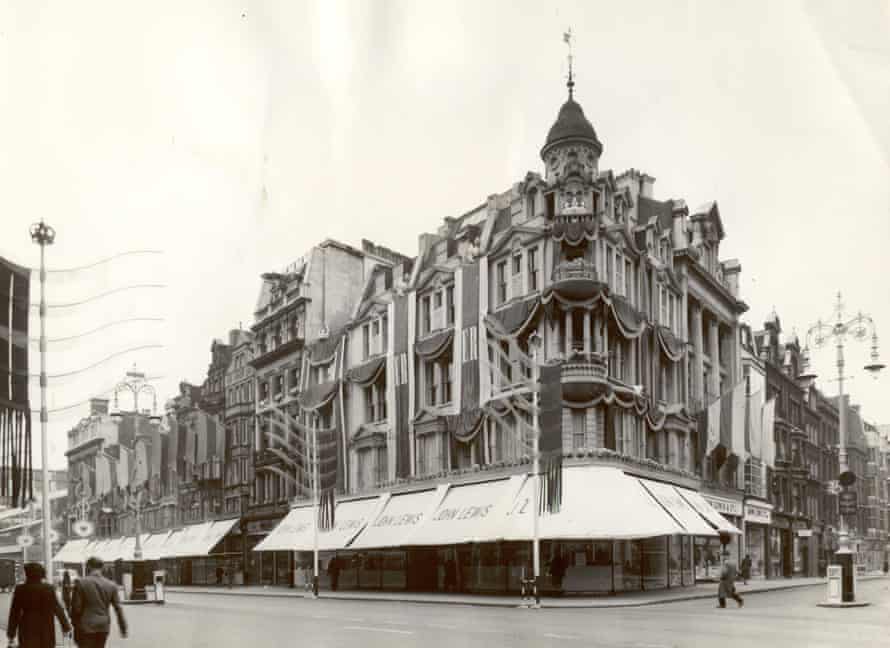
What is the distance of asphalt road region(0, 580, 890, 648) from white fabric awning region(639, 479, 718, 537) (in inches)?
202

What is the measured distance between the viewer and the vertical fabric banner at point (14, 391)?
50.7ft

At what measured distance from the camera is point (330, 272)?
59.0m

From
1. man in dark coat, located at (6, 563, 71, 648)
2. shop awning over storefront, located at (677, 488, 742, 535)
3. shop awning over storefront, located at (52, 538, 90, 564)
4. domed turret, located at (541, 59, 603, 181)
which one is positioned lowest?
shop awning over storefront, located at (52, 538, 90, 564)

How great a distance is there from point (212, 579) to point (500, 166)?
57827mm

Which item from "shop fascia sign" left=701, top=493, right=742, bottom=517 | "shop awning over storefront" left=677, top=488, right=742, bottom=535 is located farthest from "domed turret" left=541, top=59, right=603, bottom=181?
"shop fascia sign" left=701, top=493, right=742, bottom=517

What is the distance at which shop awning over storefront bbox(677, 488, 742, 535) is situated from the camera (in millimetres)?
40366

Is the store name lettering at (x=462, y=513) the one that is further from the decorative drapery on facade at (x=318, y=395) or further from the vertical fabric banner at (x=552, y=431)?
the decorative drapery on facade at (x=318, y=395)

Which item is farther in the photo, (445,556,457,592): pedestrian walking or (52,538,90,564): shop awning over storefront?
(52,538,90,564): shop awning over storefront

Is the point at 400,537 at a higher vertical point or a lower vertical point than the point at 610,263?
lower

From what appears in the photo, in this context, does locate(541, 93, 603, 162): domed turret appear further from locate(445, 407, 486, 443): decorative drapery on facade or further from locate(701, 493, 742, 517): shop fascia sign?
locate(701, 493, 742, 517): shop fascia sign

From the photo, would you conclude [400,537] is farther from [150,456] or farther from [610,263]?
[150,456]

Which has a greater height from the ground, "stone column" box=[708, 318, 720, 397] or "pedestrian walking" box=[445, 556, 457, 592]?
"stone column" box=[708, 318, 720, 397]

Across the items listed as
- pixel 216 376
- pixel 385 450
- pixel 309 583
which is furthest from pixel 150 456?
pixel 385 450

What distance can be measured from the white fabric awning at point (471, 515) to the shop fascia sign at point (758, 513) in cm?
2007
